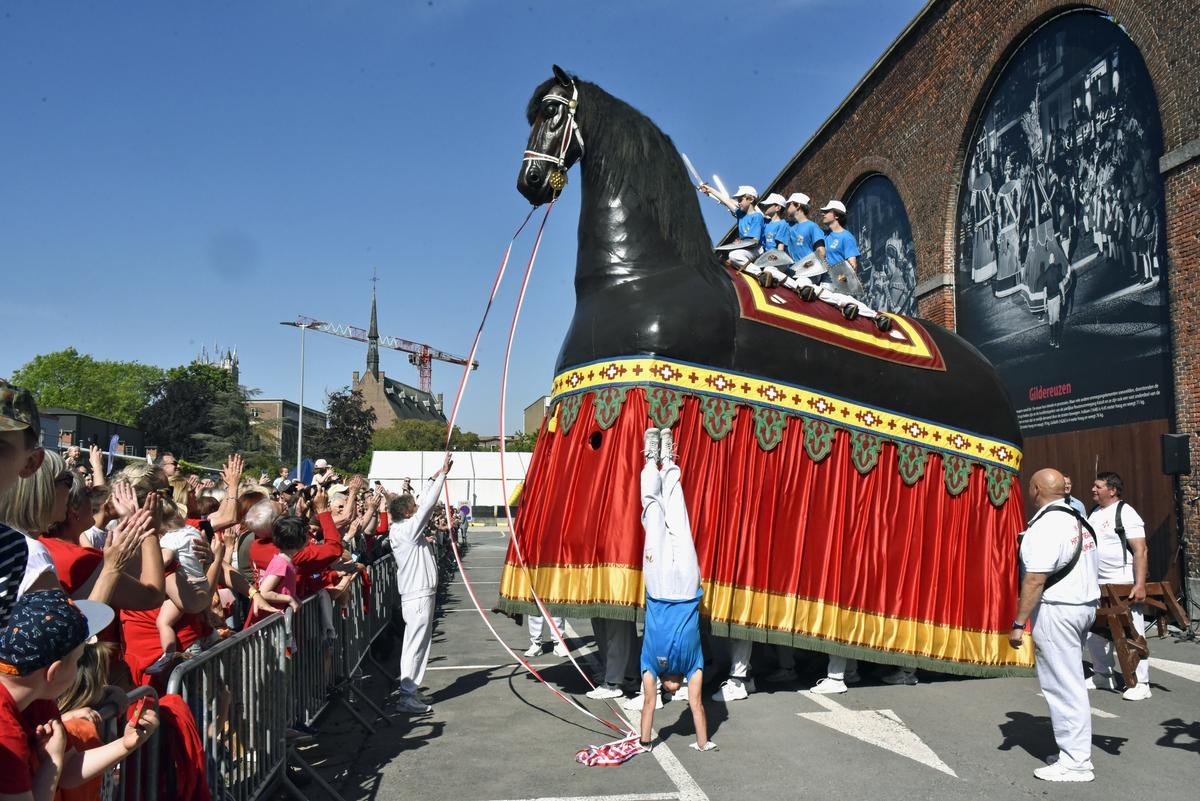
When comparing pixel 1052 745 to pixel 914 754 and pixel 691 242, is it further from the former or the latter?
pixel 691 242

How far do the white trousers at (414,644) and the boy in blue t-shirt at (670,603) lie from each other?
2064 mm

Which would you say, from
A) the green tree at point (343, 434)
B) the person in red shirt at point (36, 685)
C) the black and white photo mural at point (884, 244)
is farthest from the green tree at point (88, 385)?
the person in red shirt at point (36, 685)

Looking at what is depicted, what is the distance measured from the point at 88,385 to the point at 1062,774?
3171 inches

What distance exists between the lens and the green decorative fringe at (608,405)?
7410 mm

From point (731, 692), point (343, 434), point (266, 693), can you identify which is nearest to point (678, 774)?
point (731, 692)

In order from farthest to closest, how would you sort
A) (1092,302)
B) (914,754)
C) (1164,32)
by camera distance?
(1092,302) → (1164,32) → (914,754)

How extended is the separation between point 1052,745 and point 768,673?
3007 millimetres

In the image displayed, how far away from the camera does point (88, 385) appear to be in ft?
240

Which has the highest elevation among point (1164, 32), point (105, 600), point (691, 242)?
point (1164, 32)

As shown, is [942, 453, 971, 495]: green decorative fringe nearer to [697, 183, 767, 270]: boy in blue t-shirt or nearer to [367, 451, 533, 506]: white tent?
[697, 183, 767, 270]: boy in blue t-shirt

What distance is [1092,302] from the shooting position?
13.2 metres

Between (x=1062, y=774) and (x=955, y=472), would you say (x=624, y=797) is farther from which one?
(x=955, y=472)

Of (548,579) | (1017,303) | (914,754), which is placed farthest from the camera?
(1017,303)

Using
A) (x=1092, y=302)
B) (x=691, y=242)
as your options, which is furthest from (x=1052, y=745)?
(x=1092, y=302)
